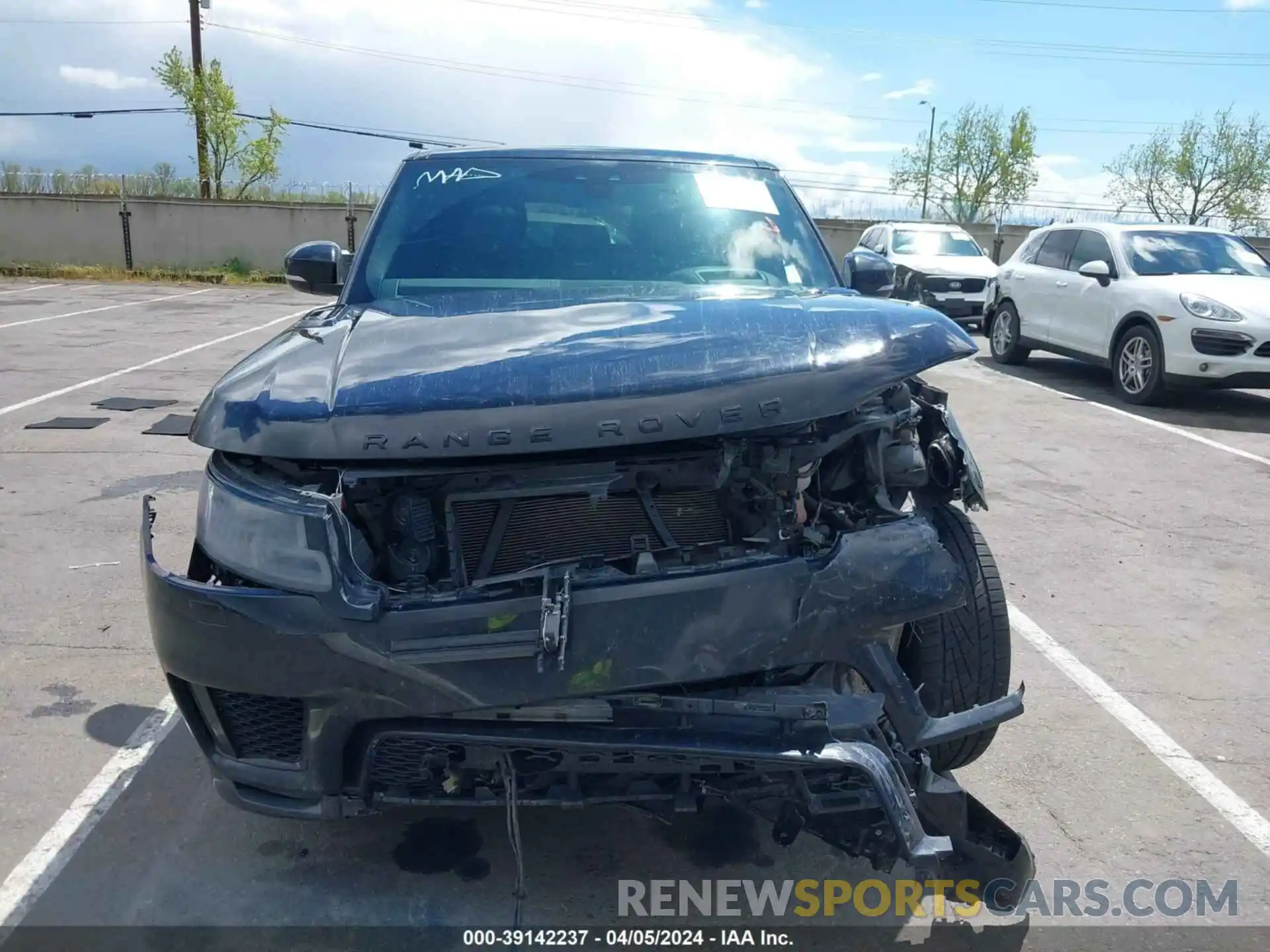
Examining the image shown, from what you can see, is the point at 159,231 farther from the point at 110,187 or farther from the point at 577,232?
the point at 577,232

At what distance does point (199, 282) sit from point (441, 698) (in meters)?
26.3

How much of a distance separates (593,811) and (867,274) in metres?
2.40

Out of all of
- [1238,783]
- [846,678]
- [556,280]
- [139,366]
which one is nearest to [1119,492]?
[1238,783]

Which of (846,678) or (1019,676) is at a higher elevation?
(846,678)

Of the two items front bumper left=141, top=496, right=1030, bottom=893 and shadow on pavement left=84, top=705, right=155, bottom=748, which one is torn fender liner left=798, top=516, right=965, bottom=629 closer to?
front bumper left=141, top=496, right=1030, bottom=893

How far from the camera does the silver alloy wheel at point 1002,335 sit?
11961 mm

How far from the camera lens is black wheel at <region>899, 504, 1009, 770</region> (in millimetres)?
2668

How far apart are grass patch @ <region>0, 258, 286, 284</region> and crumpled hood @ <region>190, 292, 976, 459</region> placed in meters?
25.5

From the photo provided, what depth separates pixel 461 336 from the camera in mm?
2586

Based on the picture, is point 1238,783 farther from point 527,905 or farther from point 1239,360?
point 1239,360

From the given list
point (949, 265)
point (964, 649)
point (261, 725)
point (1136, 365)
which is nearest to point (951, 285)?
point (949, 265)

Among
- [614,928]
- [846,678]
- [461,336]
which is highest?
[461,336]

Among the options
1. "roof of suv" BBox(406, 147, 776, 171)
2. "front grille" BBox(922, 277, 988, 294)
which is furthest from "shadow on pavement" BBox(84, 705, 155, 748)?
"front grille" BBox(922, 277, 988, 294)

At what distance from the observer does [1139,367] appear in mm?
9508
